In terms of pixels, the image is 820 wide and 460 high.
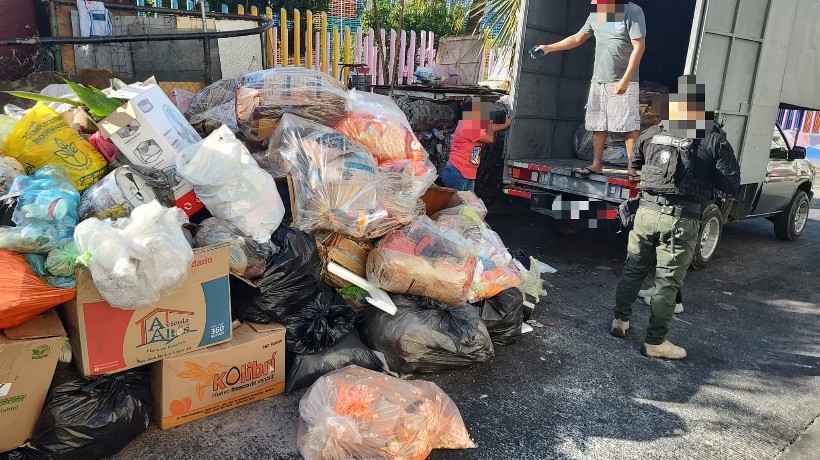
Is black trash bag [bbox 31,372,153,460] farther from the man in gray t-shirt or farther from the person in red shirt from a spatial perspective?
the man in gray t-shirt

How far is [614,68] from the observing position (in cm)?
530

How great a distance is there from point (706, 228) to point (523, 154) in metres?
1.99

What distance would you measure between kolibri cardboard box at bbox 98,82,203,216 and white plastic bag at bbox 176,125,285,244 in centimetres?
17

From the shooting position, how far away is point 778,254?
260 inches

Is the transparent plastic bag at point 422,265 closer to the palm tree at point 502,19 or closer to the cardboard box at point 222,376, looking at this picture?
the cardboard box at point 222,376

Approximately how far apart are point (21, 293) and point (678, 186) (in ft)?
11.3

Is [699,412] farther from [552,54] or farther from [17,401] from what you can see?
[552,54]

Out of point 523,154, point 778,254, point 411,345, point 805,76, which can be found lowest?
point 778,254

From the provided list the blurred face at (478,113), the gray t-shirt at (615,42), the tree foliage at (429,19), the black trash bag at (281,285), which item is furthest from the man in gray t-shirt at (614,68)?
the tree foliage at (429,19)

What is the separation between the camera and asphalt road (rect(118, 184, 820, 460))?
8.64ft

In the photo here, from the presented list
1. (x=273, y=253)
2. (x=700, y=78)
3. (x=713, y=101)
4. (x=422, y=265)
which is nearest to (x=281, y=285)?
(x=273, y=253)

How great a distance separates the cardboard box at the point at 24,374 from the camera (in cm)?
216

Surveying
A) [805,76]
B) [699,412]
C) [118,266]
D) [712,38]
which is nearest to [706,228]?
[712,38]

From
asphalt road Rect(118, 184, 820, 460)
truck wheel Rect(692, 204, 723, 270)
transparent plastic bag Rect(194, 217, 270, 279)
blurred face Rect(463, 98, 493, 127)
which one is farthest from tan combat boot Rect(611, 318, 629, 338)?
transparent plastic bag Rect(194, 217, 270, 279)
